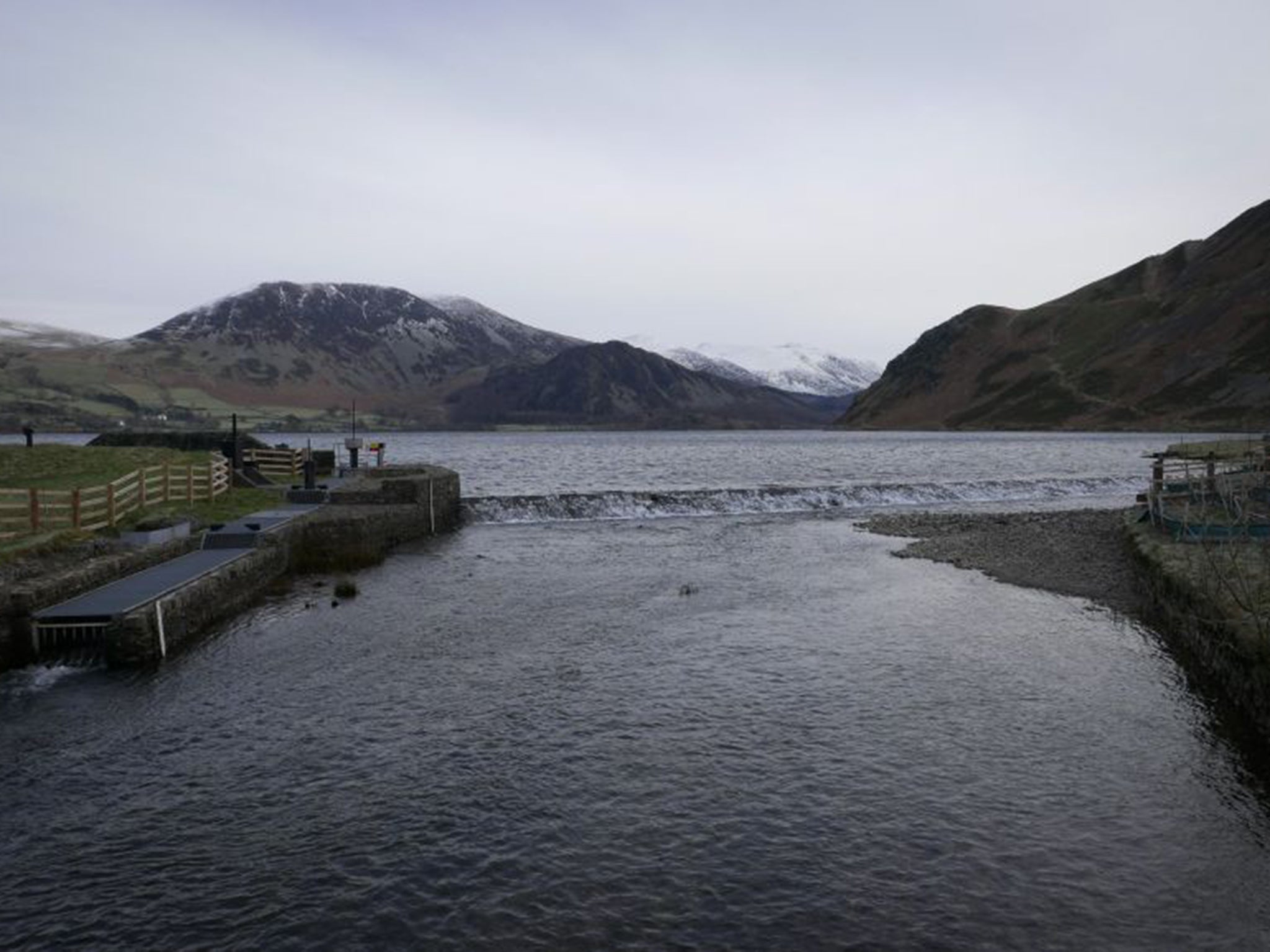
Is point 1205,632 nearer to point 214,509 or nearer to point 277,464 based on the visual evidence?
point 214,509

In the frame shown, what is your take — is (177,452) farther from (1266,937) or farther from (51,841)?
(1266,937)

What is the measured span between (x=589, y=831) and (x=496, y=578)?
21.8 meters

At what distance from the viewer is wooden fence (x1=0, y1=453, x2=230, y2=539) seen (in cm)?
2683

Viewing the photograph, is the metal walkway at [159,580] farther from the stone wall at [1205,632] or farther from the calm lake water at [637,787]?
the stone wall at [1205,632]

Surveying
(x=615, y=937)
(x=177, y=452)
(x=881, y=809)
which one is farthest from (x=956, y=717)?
(x=177, y=452)

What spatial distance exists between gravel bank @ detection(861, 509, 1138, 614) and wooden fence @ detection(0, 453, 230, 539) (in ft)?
102

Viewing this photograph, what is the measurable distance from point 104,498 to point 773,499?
43271mm

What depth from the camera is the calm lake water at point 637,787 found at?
34.7ft

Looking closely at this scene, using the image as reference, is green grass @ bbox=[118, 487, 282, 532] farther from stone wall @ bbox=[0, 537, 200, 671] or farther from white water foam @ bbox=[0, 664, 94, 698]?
white water foam @ bbox=[0, 664, 94, 698]

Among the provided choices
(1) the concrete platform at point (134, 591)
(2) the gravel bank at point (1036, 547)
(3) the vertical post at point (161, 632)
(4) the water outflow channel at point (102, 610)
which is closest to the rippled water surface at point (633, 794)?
(3) the vertical post at point (161, 632)

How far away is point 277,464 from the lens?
55500 millimetres

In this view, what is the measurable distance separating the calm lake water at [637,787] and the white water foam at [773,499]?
91.5 feet

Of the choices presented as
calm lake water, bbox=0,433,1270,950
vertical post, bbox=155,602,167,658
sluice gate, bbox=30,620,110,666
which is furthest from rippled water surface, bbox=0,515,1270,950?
sluice gate, bbox=30,620,110,666

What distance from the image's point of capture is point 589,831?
12.7 meters
